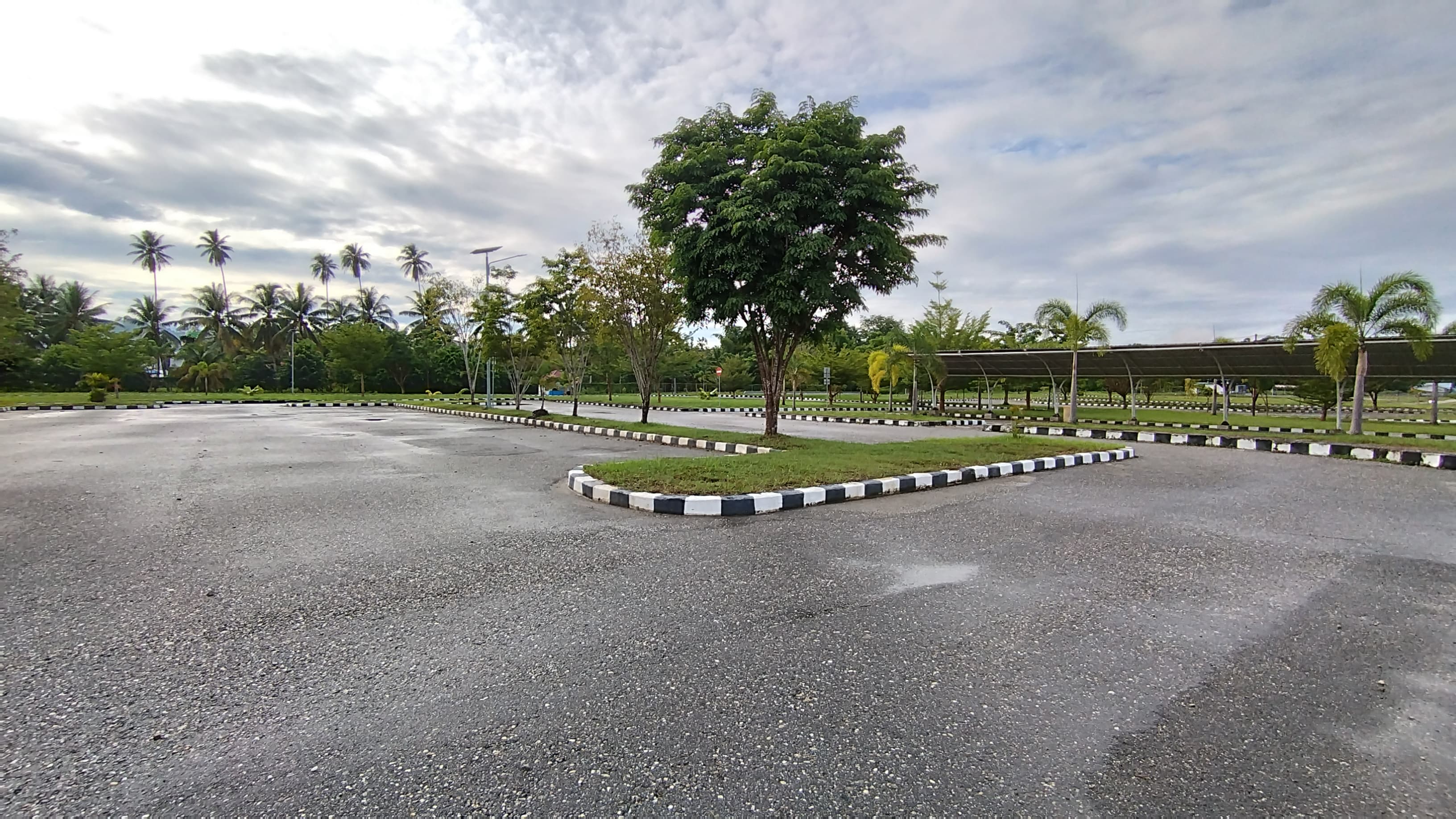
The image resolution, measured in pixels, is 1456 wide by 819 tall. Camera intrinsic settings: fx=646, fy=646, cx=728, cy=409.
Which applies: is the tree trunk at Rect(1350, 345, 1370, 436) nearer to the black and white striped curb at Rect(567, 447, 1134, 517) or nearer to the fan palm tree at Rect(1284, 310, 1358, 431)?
the fan palm tree at Rect(1284, 310, 1358, 431)

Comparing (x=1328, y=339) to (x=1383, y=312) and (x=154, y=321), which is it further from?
(x=154, y=321)

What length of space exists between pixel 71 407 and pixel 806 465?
33.6 metres

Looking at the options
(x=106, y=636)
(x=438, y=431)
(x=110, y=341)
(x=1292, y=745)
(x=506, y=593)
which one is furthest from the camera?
(x=110, y=341)

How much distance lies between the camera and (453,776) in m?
1.98

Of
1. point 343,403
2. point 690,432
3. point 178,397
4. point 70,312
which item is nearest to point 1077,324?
point 690,432

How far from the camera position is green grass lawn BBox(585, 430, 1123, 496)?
6664 millimetres

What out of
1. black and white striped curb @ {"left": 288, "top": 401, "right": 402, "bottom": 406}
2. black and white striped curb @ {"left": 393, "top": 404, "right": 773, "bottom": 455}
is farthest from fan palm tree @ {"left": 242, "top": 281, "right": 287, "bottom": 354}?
black and white striped curb @ {"left": 393, "top": 404, "right": 773, "bottom": 455}

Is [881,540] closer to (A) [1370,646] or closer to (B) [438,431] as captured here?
(A) [1370,646]

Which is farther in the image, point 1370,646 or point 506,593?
point 506,593

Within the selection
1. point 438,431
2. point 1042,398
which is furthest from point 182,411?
point 1042,398

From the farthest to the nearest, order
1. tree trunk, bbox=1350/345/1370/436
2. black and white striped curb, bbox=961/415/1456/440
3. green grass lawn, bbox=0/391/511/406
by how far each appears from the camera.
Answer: green grass lawn, bbox=0/391/511/406
black and white striped curb, bbox=961/415/1456/440
tree trunk, bbox=1350/345/1370/436

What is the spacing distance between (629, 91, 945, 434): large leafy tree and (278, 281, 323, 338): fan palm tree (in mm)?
50378

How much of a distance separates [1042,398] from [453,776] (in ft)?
188

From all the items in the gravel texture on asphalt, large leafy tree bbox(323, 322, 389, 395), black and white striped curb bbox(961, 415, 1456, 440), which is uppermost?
large leafy tree bbox(323, 322, 389, 395)
